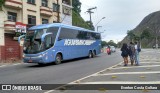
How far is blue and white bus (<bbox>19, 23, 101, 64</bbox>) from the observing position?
22.1m

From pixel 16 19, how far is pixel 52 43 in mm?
15926

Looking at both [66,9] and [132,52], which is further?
[66,9]

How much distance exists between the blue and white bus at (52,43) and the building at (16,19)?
997cm

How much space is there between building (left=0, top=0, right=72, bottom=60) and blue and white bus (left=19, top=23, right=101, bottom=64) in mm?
9971

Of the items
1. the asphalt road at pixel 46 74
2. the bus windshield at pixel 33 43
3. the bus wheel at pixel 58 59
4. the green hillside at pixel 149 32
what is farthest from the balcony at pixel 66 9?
the green hillside at pixel 149 32

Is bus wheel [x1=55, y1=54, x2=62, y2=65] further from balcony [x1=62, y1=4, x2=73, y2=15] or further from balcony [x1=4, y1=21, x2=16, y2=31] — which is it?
balcony [x1=62, y1=4, x2=73, y2=15]

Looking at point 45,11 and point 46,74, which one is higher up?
point 45,11

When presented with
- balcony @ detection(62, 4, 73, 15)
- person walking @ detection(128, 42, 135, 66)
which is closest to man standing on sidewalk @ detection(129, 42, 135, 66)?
person walking @ detection(128, 42, 135, 66)

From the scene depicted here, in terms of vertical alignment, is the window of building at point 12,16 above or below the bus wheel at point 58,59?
above

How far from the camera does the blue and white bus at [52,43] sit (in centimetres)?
2211

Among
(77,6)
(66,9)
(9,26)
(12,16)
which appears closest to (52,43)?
(9,26)

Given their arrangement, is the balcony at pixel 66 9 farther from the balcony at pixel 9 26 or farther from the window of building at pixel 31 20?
the balcony at pixel 9 26

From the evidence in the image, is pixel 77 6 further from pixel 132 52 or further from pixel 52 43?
pixel 132 52

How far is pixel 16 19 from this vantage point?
37719 millimetres
